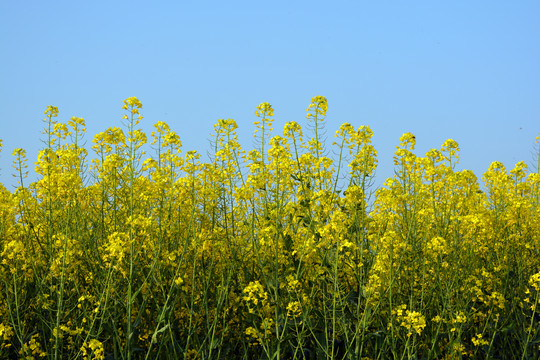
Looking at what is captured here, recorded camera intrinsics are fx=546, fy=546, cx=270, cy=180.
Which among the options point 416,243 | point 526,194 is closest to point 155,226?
point 416,243

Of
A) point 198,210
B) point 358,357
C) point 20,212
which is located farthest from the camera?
point 20,212

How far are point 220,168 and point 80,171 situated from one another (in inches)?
64.9

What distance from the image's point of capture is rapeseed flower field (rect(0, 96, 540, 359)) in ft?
14.5

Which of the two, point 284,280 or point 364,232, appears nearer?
point 284,280

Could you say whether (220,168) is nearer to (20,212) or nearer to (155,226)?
(155,226)

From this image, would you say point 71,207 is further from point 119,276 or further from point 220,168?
point 220,168

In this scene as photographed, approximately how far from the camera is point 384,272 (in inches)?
184

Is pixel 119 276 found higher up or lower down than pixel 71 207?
lower down

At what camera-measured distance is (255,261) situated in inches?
212

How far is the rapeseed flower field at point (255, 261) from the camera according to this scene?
4418 mm

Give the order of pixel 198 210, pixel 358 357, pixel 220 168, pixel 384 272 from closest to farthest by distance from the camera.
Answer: pixel 358 357, pixel 384 272, pixel 198 210, pixel 220 168

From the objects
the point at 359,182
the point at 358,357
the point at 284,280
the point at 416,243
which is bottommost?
the point at 358,357

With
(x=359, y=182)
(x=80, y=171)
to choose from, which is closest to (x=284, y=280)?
(x=359, y=182)

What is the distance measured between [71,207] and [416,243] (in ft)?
10.5
